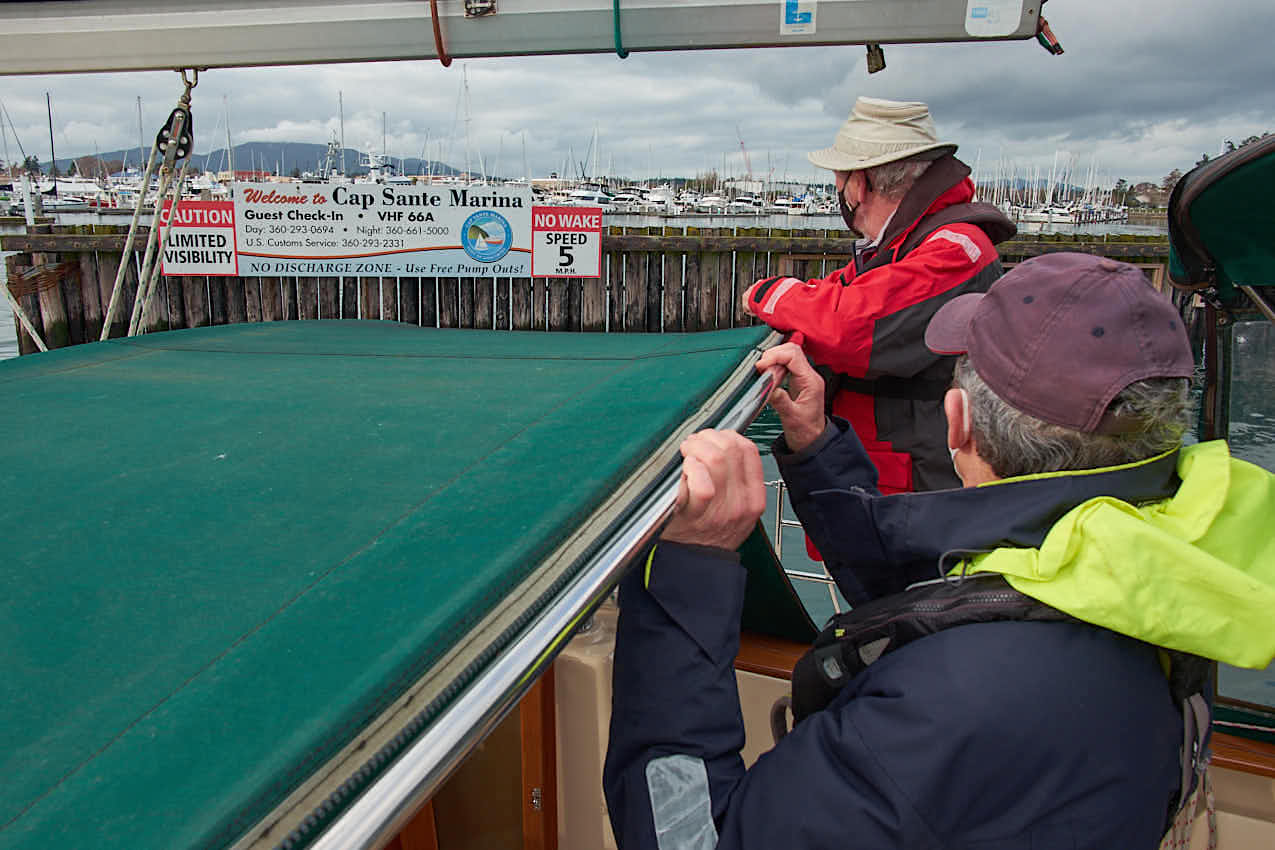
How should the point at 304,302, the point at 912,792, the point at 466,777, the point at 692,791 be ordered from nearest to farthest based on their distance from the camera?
the point at 912,792
the point at 692,791
the point at 466,777
the point at 304,302

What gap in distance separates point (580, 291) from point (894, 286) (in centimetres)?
933

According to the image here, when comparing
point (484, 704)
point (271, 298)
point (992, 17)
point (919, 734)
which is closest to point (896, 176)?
point (992, 17)

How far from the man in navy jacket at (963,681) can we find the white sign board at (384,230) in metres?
10.1

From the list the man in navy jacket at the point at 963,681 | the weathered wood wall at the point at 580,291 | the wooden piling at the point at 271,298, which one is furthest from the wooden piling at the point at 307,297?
the man in navy jacket at the point at 963,681

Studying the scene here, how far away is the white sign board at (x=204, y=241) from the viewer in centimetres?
1080

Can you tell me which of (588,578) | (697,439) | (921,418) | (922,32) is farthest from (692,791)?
(922,32)

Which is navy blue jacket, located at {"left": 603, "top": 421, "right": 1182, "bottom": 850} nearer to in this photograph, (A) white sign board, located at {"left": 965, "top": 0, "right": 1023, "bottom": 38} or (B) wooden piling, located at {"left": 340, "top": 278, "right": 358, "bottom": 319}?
(A) white sign board, located at {"left": 965, "top": 0, "right": 1023, "bottom": 38}

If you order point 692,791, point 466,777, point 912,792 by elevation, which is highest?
point 912,792

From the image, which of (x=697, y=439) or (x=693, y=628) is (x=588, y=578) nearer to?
(x=693, y=628)

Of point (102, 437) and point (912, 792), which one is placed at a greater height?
point (102, 437)

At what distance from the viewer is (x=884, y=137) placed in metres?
2.62

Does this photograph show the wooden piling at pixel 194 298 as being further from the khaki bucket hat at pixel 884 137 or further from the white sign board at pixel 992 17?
the white sign board at pixel 992 17

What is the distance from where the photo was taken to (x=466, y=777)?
2.11 metres

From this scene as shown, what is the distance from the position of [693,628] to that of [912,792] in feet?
1.10
